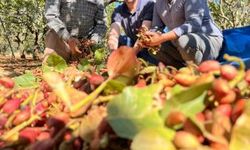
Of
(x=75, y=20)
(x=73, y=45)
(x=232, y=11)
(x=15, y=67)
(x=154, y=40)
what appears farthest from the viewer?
(x=15, y=67)

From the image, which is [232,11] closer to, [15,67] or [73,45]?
[15,67]

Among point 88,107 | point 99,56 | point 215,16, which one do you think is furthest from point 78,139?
point 215,16

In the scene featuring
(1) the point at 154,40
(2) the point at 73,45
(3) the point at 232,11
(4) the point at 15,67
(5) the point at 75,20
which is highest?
(1) the point at 154,40

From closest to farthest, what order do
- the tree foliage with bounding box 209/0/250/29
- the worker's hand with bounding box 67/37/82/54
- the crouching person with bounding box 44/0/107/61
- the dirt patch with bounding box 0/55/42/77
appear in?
1. the worker's hand with bounding box 67/37/82/54
2. the crouching person with bounding box 44/0/107/61
3. the dirt patch with bounding box 0/55/42/77
4. the tree foliage with bounding box 209/0/250/29

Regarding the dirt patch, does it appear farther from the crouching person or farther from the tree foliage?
the crouching person

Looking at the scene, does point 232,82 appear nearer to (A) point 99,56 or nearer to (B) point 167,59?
(A) point 99,56

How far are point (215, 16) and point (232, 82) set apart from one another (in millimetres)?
15686

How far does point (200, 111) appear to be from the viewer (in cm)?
80

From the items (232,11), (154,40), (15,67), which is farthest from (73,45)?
(232,11)

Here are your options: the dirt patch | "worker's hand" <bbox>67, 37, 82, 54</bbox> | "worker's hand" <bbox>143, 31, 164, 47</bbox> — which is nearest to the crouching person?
"worker's hand" <bbox>67, 37, 82, 54</bbox>

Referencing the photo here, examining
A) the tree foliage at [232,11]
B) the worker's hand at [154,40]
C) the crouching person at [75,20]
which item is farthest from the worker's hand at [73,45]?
the tree foliage at [232,11]

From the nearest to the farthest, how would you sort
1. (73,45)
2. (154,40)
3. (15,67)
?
→ (154,40) → (73,45) → (15,67)

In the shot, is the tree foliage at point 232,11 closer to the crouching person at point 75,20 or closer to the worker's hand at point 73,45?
the crouching person at point 75,20

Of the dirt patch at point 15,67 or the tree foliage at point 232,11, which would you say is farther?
the tree foliage at point 232,11
